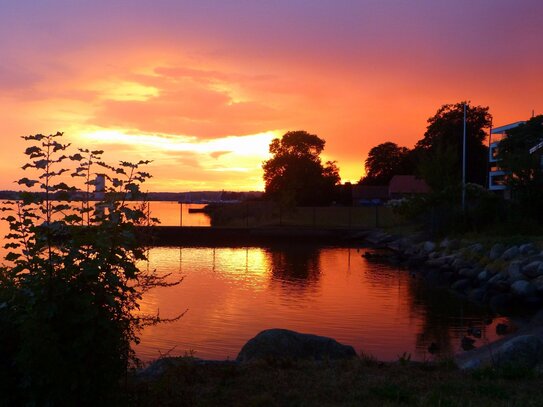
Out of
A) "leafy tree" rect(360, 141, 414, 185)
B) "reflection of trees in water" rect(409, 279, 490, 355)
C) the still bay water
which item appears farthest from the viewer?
"leafy tree" rect(360, 141, 414, 185)

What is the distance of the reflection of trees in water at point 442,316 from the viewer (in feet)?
53.1

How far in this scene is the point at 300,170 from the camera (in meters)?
90.6

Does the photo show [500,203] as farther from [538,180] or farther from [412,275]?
[412,275]

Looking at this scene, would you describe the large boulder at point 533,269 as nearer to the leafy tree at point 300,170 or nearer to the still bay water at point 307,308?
the still bay water at point 307,308

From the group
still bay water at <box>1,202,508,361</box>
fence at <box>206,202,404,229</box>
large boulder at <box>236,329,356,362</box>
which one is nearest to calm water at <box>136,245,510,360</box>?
still bay water at <box>1,202,508,361</box>

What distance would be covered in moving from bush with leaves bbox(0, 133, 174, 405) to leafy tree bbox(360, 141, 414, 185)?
108 meters

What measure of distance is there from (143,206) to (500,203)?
118ft

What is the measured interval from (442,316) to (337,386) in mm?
13687

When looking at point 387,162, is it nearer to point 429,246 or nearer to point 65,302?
point 429,246

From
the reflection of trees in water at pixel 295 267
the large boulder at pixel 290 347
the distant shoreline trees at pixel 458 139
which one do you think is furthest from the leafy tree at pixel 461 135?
the large boulder at pixel 290 347

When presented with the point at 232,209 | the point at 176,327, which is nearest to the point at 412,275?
the point at 176,327

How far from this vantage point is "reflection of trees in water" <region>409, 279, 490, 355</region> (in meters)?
16.2

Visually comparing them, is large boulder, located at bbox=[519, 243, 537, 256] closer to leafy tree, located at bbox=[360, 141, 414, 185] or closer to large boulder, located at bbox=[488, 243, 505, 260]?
large boulder, located at bbox=[488, 243, 505, 260]

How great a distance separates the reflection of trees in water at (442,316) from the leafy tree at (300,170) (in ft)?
197
